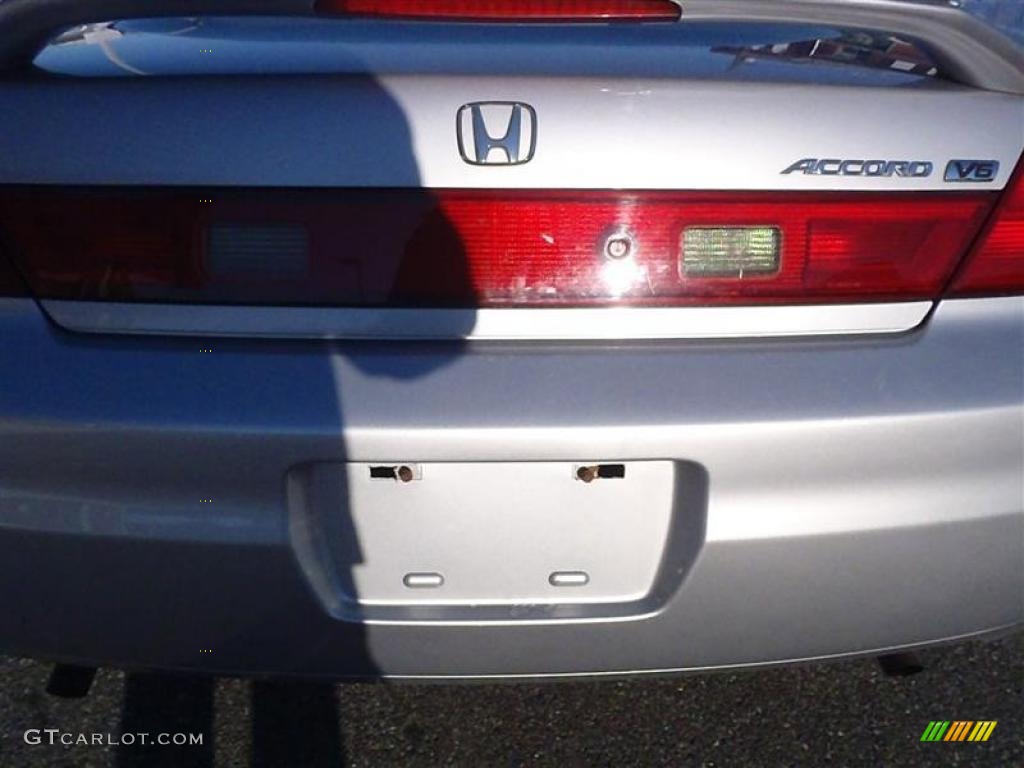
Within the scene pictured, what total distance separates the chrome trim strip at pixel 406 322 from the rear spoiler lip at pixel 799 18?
14.3 inches

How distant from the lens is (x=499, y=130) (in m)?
1.44

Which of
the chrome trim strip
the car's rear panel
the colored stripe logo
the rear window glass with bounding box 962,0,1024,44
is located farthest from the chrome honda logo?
the colored stripe logo

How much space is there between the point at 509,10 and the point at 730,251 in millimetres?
530

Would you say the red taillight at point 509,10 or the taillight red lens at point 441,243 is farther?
the red taillight at point 509,10

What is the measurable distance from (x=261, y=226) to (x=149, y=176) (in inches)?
6.1

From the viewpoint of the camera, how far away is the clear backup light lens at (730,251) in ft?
4.95

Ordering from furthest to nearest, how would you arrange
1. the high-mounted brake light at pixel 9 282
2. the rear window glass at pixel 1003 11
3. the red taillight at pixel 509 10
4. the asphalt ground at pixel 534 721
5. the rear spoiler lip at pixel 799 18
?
the rear window glass at pixel 1003 11 → the asphalt ground at pixel 534 721 → the red taillight at pixel 509 10 → the high-mounted brake light at pixel 9 282 → the rear spoiler lip at pixel 799 18

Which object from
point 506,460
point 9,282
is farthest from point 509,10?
point 9,282

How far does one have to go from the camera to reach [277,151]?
1433 mm

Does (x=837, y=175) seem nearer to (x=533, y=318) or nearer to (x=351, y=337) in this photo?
(x=533, y=318)

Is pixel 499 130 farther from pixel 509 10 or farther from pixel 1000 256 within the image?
pixel 1000 256

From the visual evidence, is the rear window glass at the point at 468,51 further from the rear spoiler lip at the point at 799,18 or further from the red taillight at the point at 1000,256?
the red taillight at the point at 1000,256

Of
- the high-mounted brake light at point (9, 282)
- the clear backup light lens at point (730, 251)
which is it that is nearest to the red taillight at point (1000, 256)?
the clear backup light lens at point (730, 251)

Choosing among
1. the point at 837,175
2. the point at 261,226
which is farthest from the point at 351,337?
A: the point at 837,175
